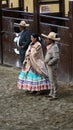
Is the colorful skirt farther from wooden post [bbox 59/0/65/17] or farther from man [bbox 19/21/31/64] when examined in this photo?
wooden post [bbox 59/0/65/17]

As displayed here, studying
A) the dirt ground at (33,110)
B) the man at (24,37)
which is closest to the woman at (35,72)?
the dirt ground at (33,110)

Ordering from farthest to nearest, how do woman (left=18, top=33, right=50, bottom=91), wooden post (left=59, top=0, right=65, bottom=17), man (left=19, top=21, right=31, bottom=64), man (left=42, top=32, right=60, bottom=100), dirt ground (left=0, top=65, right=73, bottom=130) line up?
wooden post (left=59, top=0, right=65, bottom=17) → man (left=19, top=21, right=31, bottom=64) → woman (left=18, top=33, right=50, bottom=91) → man (left=42, top=32, right=60, bottom=100) → dirt ground (left=0, top=65, right=73, bottom=130)

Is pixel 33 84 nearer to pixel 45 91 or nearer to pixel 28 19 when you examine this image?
pixel 45 91

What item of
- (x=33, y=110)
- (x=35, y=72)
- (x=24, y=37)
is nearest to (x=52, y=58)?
(x=35, y=72)

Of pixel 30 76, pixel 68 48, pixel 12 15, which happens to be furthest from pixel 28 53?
pixel 12 15

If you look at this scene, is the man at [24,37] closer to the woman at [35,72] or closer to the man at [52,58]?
the woman at [35,72]

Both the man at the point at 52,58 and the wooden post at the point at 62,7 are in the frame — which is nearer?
the man at the point at 52,58

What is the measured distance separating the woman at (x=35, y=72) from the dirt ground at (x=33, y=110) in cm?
20

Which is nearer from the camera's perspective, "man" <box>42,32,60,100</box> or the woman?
"man" <box>42,32,60,100</box>

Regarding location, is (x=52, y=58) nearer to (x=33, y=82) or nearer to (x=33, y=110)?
(x=33, y=82)

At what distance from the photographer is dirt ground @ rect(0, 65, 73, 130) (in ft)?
26.6

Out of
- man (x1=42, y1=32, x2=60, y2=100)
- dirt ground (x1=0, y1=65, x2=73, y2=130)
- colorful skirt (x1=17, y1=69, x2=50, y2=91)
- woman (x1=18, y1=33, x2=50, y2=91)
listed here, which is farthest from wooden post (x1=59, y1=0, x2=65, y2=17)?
man (x1=42, y1=32, x2=60, y2=100)

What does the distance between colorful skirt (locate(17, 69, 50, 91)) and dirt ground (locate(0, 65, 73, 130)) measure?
164 millimetres

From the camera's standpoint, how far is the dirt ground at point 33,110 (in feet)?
26.6
